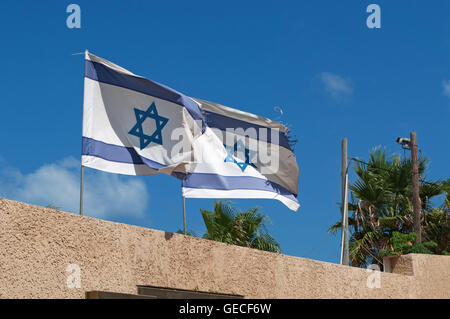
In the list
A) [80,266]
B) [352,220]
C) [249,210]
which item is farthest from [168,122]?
[352,220]

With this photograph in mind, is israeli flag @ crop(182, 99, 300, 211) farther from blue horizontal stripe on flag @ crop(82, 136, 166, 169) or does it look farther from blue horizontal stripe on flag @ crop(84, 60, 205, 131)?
blue horizontal stripe on flag @ crop(82, 136, 166, 169)

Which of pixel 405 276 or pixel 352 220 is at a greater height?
pixel 352 220

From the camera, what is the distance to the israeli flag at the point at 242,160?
391 inches

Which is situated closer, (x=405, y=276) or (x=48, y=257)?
Result: (x=48, y=257)

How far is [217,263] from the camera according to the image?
27.9 ft

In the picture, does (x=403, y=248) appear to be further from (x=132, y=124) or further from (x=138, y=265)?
(x=138, y=265)

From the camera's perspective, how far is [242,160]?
35.1 feet

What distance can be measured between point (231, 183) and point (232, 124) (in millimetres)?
1117

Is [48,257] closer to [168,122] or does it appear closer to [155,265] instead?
[155,265]

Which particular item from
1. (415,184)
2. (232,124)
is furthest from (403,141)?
(232,124)

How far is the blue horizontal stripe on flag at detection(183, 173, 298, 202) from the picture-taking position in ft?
31.6

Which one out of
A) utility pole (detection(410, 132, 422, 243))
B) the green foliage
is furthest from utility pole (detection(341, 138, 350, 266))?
utility pole (detection(410, 132, 422, 243))

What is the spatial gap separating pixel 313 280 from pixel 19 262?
4605 mm

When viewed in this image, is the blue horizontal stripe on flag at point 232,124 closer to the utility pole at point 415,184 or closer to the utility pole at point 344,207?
the utility pole at point 344,207
